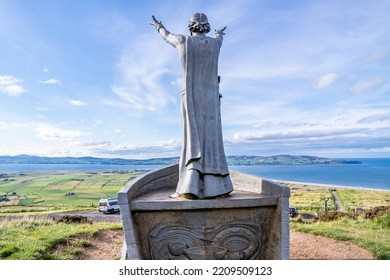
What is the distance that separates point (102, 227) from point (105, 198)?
736 centimetres

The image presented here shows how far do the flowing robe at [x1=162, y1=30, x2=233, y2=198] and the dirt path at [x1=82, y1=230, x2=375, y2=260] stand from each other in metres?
3.38

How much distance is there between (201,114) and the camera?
594 cm

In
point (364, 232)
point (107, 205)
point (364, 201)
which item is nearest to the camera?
point (364, 232)

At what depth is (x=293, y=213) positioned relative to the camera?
1639cm

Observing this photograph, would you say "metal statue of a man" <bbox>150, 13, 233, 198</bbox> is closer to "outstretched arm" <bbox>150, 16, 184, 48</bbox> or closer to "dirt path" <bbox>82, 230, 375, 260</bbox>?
"outstretched arm" <bbox>150, 16, 184, 48</bbox>

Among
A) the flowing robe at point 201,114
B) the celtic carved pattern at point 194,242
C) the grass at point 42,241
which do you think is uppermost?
the flowing robe at point 201,114

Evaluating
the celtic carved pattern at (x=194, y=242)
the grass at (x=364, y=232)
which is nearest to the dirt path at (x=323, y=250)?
the grass at (x=364, y=232)

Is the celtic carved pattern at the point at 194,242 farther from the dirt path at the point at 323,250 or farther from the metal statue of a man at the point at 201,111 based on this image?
the dirt path at the point at 323,250

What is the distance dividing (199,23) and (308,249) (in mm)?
5883

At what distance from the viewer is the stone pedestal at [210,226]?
5.30m

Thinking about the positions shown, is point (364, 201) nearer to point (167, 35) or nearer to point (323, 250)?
point (323, 250)

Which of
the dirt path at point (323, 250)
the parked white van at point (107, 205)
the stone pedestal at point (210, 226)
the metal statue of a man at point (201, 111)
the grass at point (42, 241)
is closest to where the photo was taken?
the stone pedestal at point (210, 226)

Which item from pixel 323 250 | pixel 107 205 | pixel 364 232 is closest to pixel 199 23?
pixel 323 250
